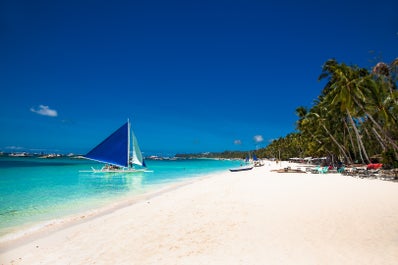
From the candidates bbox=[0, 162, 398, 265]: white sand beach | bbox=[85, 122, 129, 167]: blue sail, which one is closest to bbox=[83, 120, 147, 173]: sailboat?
bbox=[85, 122, 129, 167]: blue sail

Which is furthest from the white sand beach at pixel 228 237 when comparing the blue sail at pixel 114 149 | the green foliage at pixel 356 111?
the blue sail at pixel 114 149

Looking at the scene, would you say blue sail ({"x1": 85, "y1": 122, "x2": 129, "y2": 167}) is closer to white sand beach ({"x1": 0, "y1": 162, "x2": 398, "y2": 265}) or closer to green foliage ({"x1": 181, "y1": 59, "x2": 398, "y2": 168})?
white sand beach ({"x1": 0, "y1": 162, "x2": 398, "y2": 265})

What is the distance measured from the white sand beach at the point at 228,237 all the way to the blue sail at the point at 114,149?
948 inches

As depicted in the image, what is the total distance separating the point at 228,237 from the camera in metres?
6.57

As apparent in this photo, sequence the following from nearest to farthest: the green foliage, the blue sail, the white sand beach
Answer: the white sand beach < the green foliage < the blue sail

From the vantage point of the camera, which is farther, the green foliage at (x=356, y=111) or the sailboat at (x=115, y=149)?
the sailboat at (x=115, y=149)

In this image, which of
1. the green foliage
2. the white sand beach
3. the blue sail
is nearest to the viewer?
the white sand beach

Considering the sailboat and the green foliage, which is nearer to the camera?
the green foliage

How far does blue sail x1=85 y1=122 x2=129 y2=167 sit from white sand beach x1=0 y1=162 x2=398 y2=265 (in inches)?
948

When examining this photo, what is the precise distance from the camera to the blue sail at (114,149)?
107ft

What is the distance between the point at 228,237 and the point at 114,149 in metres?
29.4

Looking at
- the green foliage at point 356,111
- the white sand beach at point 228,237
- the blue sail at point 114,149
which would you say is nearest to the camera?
the white sand beach at point 228,237

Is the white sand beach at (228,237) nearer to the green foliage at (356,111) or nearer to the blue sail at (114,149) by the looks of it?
the green foliage at (356,111)

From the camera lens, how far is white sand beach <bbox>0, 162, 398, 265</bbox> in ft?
17.5
